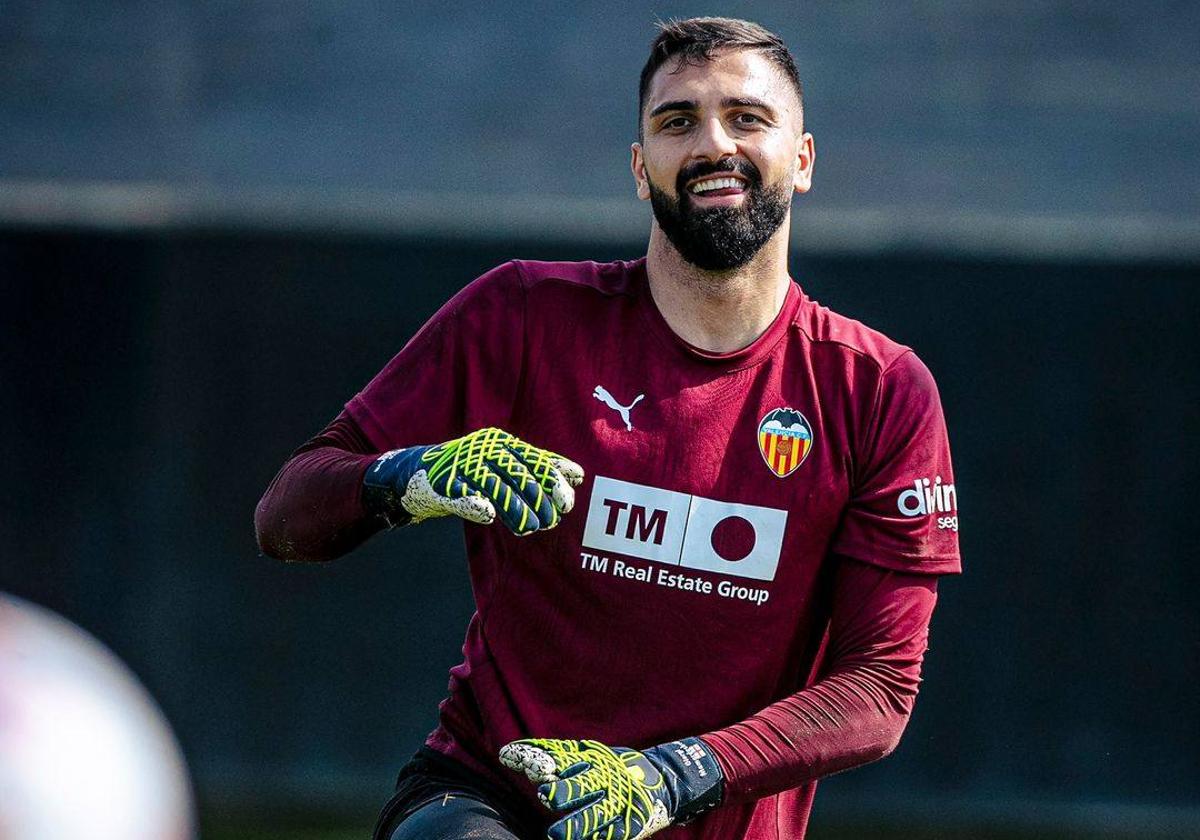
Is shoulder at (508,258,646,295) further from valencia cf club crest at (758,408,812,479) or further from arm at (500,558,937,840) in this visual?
arm at (500,558,937,840)

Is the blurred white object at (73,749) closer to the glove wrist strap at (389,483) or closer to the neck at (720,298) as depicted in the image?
the glove wrist strap at (389,483)

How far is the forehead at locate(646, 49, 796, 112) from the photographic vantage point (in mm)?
3949

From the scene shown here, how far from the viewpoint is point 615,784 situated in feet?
11.2

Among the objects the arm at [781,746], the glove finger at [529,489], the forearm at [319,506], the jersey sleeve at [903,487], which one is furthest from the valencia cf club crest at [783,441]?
the forearm at [319,506]

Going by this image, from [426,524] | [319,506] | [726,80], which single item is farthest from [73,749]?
[426,524]

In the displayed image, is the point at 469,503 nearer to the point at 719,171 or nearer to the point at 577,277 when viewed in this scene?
the point at 577,277

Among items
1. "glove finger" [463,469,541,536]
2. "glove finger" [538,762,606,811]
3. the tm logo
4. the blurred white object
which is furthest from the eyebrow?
the blurred white object

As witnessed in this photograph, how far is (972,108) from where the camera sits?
11914 mm

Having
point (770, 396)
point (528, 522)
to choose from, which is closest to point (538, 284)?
point (770, 396)

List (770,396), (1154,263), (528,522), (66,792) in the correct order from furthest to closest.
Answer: (1154,263)
(770,396)
(528,522)
(66,792)

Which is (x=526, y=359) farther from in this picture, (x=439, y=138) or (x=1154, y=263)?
(x=439, y=138)

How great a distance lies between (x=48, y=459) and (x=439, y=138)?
176 inches

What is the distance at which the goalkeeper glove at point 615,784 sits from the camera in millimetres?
3367

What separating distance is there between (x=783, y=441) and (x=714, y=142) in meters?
0.63
